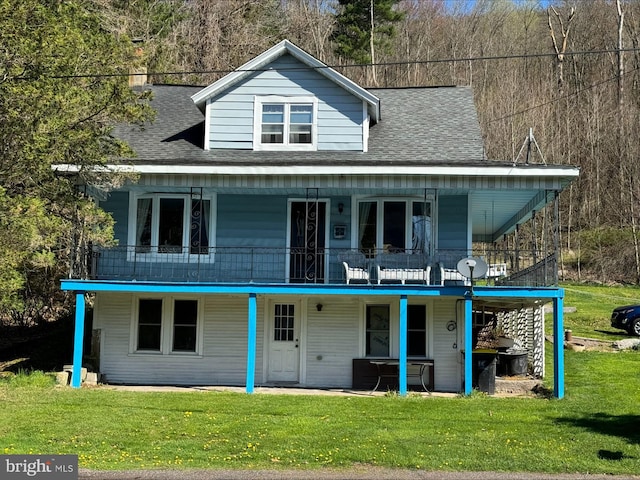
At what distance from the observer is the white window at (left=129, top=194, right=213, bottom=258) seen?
17.8 meters

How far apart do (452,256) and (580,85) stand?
33930 mm

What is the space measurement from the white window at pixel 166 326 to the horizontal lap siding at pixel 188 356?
190mm

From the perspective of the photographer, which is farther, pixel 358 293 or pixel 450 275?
pixel 450 275

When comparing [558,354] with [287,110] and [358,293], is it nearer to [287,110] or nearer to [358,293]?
[358,293]

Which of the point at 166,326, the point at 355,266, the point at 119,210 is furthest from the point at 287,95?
the point at 166,326

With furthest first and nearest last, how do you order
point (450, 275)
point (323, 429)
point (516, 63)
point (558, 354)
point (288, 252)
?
point (516, 63) < point (288, 252) < point (450, 275) < point (558, 354) < point (323, 429)

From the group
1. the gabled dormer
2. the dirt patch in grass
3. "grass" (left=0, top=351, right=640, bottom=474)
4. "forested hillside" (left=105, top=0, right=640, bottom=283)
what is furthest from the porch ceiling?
"forested hillside" (left=105, top=0, right=640, bottom=283)

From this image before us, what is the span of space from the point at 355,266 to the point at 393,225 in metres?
1.53

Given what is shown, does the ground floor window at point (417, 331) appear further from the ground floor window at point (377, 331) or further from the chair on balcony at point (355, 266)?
the chair on balcony at point (355, 266)

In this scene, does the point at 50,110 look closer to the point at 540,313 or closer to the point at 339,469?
the point at 339,469

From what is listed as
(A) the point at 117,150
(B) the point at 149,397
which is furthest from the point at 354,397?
(A) the point at 117,150

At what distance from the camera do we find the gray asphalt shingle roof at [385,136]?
1728 cm

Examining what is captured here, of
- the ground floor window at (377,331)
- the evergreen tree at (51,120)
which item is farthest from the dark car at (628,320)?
the evergreen tree at (51,120)

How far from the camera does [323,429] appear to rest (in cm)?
1159
